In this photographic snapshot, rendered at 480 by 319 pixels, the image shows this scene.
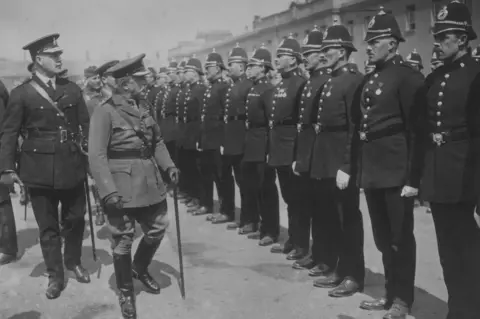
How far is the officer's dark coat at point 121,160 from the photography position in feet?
15.0

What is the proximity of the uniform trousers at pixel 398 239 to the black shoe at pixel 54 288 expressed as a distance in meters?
3.17

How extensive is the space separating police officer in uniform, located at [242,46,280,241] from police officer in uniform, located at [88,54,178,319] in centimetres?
223

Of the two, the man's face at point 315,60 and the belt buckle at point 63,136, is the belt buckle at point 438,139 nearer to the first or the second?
the man's face at point 315,60

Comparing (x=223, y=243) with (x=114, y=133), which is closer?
(x=114, y=133)

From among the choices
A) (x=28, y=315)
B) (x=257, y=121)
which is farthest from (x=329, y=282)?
(x=28, y=315)

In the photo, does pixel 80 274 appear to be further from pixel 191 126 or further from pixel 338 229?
pixel 191 126

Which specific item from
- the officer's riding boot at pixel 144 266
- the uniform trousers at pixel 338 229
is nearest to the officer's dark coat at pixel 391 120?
the uniform trousers at pixel 338 229

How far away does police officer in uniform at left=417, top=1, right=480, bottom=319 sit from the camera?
3805mm

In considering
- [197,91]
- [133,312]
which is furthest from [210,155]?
[133,312]

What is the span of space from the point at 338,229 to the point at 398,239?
104 cm

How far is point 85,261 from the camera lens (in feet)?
21.5

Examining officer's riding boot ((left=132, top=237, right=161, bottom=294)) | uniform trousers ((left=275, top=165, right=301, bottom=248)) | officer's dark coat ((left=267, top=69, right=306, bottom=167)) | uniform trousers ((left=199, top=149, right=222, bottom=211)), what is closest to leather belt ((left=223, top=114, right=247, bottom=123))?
uniform trousers ((left=199, top=149, right=222, bottom=211))

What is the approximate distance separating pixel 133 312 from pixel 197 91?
16.9 feet

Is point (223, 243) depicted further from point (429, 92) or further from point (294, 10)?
point (294, 10)
